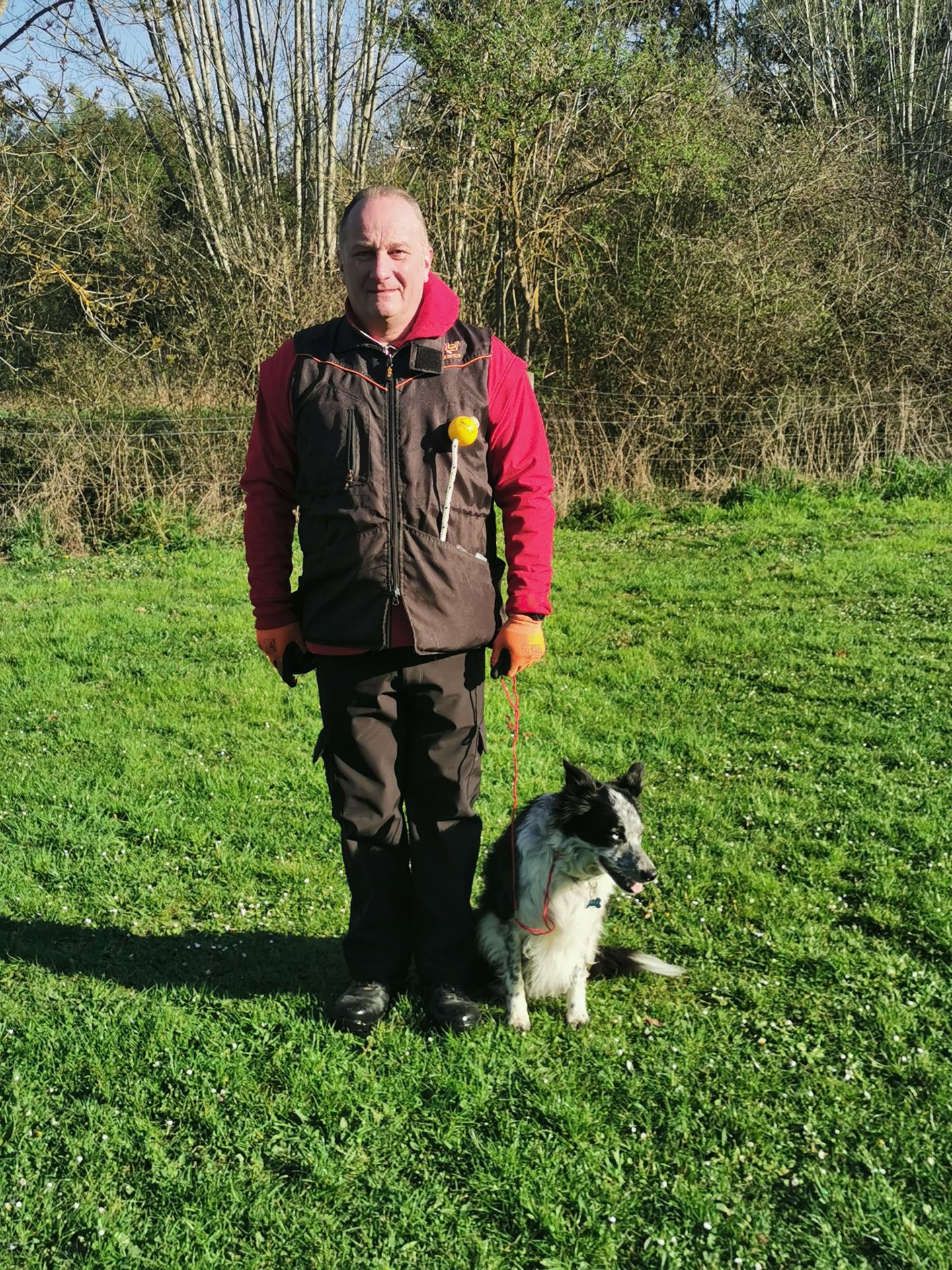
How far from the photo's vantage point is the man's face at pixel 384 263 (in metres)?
2.70

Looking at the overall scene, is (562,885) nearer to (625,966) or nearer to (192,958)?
(625,966)

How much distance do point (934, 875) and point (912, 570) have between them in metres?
5.11

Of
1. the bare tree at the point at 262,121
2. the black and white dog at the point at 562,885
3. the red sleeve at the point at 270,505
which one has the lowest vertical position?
the black and white dog at the point at 562,885

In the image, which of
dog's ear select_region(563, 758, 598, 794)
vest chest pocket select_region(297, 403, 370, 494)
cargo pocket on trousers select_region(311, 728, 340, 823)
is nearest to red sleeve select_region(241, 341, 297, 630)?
vest chest pocket select_region(297, 403, 370, 494)

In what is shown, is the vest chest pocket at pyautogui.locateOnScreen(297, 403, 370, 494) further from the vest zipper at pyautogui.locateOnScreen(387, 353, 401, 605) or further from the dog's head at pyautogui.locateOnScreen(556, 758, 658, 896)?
the dog's head at pyautogui.locateOnScreen(556, 758, 658, 896)

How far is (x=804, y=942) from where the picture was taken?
362 cm

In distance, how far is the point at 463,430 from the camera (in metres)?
2.71

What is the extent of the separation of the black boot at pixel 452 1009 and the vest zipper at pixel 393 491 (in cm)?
134

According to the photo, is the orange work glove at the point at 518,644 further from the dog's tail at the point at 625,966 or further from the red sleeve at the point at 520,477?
the dog's tail at the point at 625,966

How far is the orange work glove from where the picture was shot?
2967 mm

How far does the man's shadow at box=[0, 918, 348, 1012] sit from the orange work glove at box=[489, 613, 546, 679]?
→ 1.33m

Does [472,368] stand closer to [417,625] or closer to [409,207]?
[409,207]

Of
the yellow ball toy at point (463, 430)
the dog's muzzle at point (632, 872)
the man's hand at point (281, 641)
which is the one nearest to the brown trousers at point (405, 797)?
the man's hand at point (281, 641)

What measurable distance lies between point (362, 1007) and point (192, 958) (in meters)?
0.84
